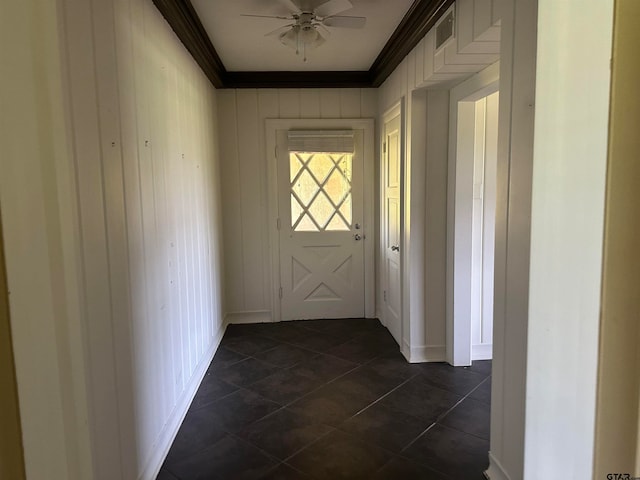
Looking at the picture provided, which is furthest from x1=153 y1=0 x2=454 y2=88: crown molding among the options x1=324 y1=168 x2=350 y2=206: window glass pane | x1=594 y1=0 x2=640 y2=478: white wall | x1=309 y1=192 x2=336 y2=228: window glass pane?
x1=594 y1=0 x2=640 y2=478: white wall

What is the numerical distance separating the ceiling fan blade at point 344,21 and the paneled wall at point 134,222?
102 centimetres

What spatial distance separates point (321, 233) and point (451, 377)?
6.78 ft

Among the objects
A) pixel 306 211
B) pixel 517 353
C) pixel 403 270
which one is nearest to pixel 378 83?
pixel 306 211

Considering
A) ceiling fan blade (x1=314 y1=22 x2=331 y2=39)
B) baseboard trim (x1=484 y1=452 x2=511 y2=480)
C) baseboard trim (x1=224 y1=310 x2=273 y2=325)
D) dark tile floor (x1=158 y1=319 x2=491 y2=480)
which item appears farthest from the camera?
baseboard trim (x1=224 y1=310 x2=273 y2=325)

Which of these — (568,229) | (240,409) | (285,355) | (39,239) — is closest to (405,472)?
(240,409)

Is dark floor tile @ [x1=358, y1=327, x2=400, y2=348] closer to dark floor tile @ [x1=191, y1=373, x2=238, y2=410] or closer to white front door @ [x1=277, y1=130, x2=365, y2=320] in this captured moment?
white front door @ [x1=277, y1=130, x2=365, y2=320]

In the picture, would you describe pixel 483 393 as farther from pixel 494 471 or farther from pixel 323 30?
pixel 323 30

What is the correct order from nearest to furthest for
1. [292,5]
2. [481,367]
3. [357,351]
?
[292,5]
[481,367]
[357,351]

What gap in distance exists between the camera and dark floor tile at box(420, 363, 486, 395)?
3.07m

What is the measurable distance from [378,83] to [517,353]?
10.6 ft

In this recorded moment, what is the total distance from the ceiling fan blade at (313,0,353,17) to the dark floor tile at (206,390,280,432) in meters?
2.58

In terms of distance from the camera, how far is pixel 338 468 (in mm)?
2211

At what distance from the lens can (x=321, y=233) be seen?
464 cm

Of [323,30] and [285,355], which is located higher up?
[323,30]
